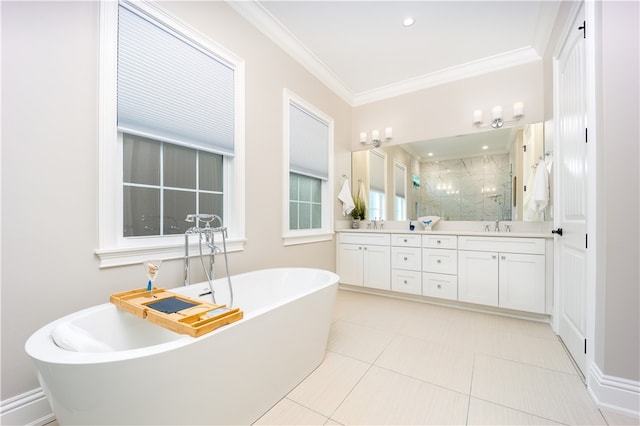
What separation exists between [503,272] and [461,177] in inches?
48.6

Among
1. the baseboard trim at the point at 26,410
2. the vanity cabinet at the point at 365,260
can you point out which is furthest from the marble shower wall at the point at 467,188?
the baseboard trim at the point at 26,410

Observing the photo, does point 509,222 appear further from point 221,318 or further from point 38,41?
point 38,41

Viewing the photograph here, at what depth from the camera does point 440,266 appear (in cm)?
297

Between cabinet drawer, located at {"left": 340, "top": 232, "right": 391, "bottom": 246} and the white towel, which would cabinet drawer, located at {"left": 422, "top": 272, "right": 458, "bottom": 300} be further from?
the white towel

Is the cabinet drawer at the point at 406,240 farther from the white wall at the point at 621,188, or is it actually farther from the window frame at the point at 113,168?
the window frame at the point at 113,168

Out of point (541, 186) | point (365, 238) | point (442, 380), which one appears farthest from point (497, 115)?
point (442, 380)

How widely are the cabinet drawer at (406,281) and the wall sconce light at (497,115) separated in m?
1.94

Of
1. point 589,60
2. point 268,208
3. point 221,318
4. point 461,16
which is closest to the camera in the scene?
point 221,318

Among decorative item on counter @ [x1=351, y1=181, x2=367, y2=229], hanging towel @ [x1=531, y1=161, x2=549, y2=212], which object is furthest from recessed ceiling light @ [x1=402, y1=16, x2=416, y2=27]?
decorative item on counter @ [x1=351, y1=181, x2=367, y2=229]

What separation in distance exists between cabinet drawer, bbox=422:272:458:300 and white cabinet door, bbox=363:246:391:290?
437 mm

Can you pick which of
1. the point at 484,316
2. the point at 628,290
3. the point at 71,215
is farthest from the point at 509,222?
the point at 71,215

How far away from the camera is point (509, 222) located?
2.98 m

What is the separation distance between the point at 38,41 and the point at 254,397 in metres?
2.06

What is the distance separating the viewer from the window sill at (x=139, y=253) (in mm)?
1488
